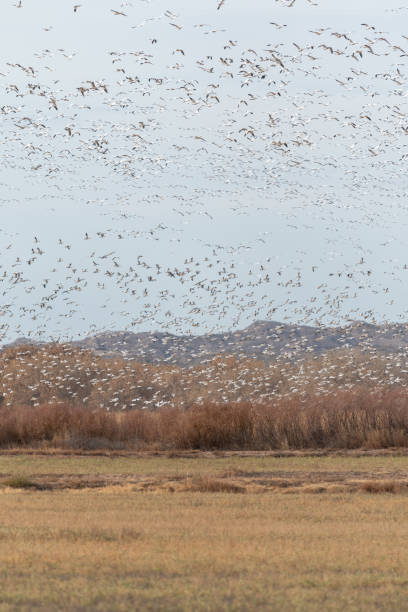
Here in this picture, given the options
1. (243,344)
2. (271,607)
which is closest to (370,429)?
(271,607)

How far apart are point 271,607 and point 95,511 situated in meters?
9.37

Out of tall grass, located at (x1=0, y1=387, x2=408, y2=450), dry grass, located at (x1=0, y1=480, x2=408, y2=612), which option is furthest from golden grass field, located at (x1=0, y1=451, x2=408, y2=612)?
tall grass, located at (x1=0, y1=387, x2=408, y2=450)

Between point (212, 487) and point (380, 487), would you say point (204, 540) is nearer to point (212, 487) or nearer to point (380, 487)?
point (212, 487)

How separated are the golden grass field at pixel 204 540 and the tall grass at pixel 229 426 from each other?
7654 mm

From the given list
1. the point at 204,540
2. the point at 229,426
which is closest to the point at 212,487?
the point at 204,540

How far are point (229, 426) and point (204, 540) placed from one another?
861 inches

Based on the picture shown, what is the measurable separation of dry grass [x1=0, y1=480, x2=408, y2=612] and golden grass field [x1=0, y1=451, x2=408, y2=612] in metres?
0.02

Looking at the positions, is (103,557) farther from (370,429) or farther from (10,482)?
(370,429)

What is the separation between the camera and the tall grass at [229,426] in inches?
1395

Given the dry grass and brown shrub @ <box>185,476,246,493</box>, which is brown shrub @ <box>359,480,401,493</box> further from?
the dry grass

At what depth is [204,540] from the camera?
13.9m

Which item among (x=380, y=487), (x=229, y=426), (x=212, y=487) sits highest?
(x=229, y=426)

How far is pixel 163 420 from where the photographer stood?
120 ft

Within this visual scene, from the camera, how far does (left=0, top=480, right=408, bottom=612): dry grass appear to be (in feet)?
31.4
